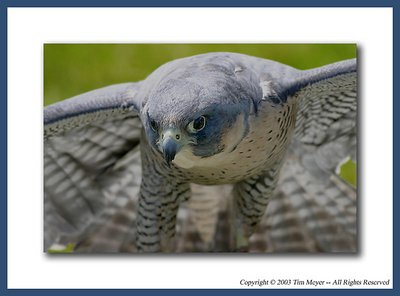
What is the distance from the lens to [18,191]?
12.3 ft

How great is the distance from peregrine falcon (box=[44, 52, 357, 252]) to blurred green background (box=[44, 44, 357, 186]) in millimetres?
195

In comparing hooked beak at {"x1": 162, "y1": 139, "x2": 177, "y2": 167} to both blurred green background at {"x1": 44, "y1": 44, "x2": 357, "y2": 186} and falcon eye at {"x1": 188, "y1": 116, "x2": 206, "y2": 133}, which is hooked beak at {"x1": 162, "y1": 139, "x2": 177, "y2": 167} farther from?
blurred green background at {"x1": 44, "y1": 44, "x2": 357, "y2": 186}

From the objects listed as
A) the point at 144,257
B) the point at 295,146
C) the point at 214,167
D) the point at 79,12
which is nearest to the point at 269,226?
the point at 295,146

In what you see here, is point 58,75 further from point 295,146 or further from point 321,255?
point 321,255

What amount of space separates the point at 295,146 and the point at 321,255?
0.59m

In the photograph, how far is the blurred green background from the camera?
3.78 meters

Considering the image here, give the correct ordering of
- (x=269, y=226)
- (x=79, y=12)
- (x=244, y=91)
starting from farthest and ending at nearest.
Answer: (x=269, y=226)
(x=79, y=12)
(x=244, y=91)

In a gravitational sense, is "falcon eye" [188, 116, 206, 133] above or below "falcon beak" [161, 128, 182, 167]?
above

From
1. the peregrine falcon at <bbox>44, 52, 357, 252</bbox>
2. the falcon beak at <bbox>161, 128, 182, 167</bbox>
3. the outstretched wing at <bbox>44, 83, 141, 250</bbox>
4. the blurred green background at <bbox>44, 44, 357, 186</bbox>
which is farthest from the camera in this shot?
the blurred green background at <bbox>44, 44, 357, 186</bbox>

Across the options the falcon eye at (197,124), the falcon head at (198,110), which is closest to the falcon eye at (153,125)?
the falcon head at (198,110)

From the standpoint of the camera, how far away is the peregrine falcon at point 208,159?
3.21 metres

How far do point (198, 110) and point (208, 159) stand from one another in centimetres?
26

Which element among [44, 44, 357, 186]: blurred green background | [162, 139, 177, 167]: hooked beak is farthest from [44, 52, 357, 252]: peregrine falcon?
[44, 44, 357, 186]: blurred green background

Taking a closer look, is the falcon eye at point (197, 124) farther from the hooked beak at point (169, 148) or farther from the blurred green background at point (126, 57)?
the blurred green background at point (126, 57)
